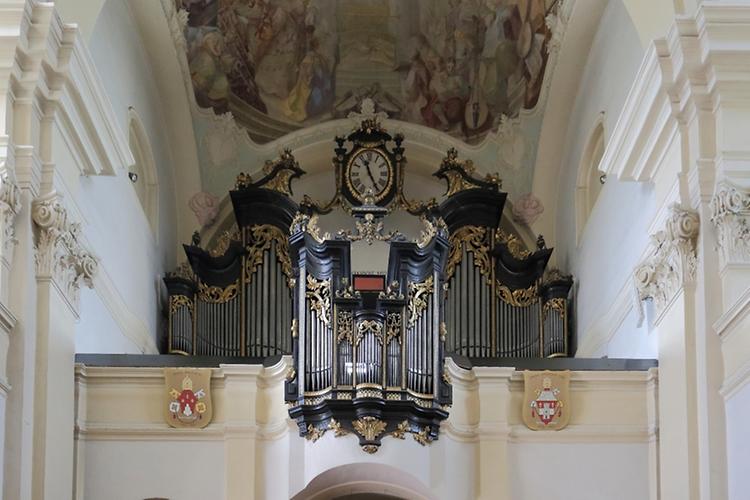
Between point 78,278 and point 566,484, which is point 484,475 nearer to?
point 566,484

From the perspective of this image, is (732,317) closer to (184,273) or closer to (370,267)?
(370,267)

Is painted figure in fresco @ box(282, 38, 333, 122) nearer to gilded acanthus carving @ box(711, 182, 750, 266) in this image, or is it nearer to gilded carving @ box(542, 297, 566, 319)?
gilded carving @ box(542, 297, 566, 319)

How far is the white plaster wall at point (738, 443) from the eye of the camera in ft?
54.2

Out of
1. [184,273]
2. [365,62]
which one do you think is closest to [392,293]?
[184,273]

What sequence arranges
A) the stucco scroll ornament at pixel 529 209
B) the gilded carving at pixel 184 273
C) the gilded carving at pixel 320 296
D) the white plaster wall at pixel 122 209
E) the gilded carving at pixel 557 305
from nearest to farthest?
the gilded carving at pixel 320 296
the white plaster wall at pixel 122 209
the gilded carving at pixel 557 305
the gilded carving at pixel 184 273
the stucco scroll ornament at pixel 529 209

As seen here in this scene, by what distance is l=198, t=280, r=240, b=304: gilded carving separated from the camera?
80.8 ft

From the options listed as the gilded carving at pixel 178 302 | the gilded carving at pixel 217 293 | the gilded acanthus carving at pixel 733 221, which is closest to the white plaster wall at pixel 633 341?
the gilded acanthus carving at pixel 733 221

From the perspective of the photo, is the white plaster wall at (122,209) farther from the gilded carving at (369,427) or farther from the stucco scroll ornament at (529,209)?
the stucco scroll ornament at (529,209)

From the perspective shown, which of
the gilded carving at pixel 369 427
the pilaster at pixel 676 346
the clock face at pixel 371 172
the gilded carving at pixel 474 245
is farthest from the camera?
the gilded carving at pixel 474 245

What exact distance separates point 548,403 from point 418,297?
1672 mm

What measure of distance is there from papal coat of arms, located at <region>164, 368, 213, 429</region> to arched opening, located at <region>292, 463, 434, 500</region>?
1.33 metres

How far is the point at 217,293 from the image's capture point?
80.9 feet

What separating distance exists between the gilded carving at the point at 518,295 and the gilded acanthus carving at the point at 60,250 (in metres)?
6.67

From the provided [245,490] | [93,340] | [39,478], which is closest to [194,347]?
[93,340]
